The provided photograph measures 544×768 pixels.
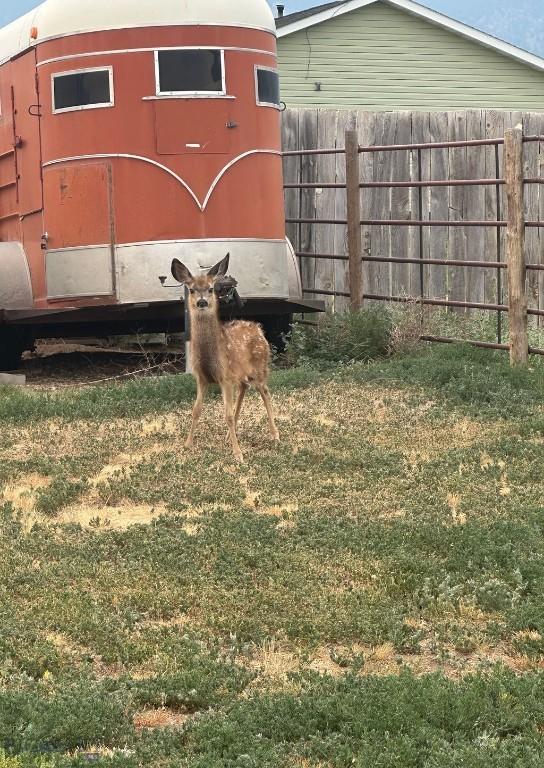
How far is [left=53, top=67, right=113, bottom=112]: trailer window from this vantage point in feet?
43.5

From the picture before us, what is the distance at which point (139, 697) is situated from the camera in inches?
209

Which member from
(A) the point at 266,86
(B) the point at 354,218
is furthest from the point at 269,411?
(B) the point at 354,218

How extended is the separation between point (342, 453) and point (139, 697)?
4.21 metres

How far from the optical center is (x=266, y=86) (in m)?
13.8

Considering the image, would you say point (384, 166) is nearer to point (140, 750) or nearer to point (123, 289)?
point (123, 289)

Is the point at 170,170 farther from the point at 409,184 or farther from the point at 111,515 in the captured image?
the point at 111,515

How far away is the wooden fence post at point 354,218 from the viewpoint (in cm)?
1470

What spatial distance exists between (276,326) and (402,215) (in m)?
1.88

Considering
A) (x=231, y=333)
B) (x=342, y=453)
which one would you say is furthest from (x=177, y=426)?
(x=342, y=453)

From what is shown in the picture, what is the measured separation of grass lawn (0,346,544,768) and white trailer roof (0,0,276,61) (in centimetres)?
411

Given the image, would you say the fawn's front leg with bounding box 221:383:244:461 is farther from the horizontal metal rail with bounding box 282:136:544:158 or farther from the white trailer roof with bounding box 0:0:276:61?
the white trailer roof with bounding box 0:0:276:61

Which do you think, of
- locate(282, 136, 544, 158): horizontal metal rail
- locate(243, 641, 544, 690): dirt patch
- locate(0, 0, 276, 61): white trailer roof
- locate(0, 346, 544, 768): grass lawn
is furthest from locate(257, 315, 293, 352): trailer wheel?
locate(243, 641, 544, 690): dirt patch

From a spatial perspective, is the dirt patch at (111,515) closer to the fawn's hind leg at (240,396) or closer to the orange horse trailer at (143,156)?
the fawn's hind leg at (240,396)

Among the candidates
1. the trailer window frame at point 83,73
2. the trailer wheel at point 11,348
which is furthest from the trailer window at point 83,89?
the trailer wheel at point 11,348
